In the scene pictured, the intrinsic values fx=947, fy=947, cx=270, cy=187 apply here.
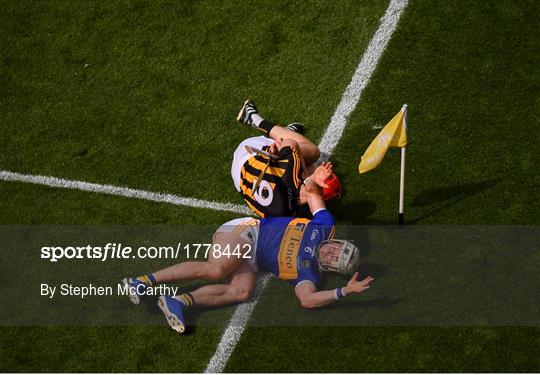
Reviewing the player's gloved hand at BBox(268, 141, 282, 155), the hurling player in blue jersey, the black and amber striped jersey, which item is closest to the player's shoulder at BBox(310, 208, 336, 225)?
the hurling player in blue jersey

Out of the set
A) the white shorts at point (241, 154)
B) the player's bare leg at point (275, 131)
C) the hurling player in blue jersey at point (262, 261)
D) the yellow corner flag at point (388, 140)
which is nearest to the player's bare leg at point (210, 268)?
the hurling player in blue jersey at point (262, 261)

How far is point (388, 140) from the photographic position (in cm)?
1025

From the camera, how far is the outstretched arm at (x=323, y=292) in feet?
31.9

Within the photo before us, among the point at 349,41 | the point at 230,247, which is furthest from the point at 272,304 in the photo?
the point at 349,41

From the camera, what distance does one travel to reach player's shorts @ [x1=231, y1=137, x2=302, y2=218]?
1073cm

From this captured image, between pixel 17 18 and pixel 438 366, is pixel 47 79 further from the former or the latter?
pixel 438 366

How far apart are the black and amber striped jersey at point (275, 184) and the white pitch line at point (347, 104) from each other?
2.52ft

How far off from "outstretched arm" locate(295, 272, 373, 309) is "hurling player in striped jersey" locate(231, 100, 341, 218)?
96cm

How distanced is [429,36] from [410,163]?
1.99 m

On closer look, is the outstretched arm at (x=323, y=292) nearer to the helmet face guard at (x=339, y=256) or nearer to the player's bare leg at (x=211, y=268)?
the helmet face guard at (x=339, y=256)

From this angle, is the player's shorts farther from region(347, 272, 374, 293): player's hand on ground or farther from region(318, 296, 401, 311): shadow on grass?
region(347, 272, 374, 293): player's hand on ground

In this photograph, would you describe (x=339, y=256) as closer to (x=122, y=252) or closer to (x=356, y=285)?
(x=356, y=285)

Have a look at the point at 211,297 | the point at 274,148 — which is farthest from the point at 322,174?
the point at 211,297

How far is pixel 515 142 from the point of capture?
11.2m
